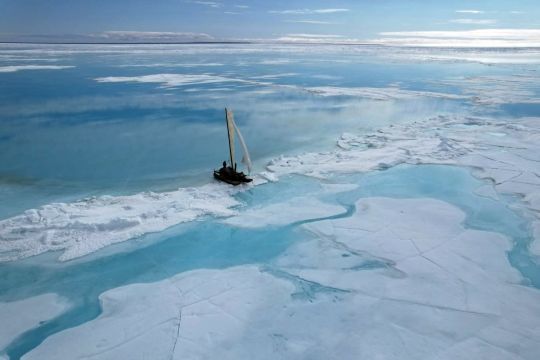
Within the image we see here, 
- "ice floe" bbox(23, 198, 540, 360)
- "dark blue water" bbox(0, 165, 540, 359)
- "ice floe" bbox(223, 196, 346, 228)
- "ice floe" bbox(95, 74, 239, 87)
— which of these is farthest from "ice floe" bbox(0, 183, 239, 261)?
"ice floe" bbox(95, 74, 239, 87)

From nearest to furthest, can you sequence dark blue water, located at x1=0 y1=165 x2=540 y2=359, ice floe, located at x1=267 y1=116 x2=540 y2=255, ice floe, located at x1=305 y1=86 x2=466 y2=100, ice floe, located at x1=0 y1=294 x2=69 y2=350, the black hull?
ice floe, located at x1=0 y1=294 x2=69 y2=350 → dark blue water, located at x1=0 y1=165 x2=540 y2=359 → the black hull → ice floe, located at x1=267 y1=116 x2=540 y2=255 → ice floe, located at x1=305 y1=86 x2=466 y2=100

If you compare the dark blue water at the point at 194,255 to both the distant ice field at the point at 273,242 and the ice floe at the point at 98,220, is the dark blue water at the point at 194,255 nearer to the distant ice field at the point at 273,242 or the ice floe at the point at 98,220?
the distant ice field at the point at 273,242

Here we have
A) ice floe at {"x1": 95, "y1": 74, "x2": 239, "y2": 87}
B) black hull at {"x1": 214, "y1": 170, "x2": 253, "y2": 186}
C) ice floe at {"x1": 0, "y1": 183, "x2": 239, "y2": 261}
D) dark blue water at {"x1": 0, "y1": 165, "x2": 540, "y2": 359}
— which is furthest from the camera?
ice floe at {"x1": 95, "y1": 74, "x2": 239, "y2": 87}

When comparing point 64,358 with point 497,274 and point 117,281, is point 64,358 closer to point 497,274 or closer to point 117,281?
point 117,281

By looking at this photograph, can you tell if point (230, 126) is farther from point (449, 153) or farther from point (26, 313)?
point (449, 153)

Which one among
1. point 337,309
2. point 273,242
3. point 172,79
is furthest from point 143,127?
point 172,79

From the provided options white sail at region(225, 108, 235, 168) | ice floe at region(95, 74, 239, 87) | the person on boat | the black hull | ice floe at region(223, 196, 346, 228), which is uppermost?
ice floe at region(95, 74, 239, 87)

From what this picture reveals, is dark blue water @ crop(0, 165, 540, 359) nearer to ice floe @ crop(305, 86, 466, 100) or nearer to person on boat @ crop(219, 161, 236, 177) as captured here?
person on boat @ crop(219, 161, 236, 177)
